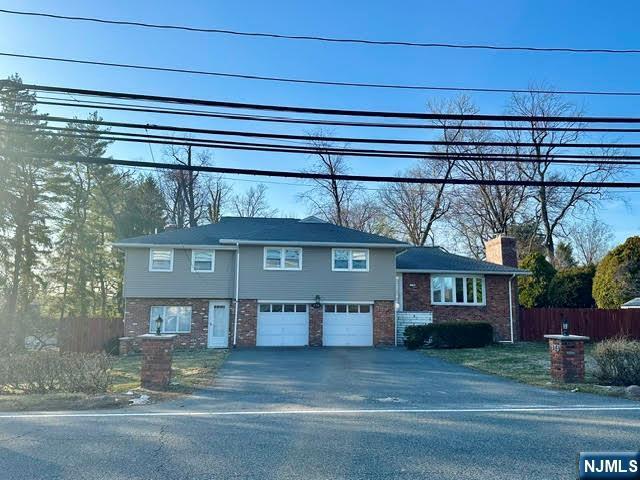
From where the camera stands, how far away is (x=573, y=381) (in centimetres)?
1192

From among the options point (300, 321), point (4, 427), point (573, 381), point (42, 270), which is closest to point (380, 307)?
point (300, 321)

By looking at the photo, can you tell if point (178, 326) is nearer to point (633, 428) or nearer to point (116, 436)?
point (116, 436)

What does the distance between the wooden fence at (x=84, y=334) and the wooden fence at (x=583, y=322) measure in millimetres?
19832

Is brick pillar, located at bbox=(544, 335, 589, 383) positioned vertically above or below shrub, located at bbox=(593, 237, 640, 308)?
below

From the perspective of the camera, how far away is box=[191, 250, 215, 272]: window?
22984 mm

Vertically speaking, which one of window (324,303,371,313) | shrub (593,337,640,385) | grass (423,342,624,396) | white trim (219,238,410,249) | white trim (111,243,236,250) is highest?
white trim (219,238,410,249)

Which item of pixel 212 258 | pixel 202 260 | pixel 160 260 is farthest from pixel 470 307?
pixel 160 260

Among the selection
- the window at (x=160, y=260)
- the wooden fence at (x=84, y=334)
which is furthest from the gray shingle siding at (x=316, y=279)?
the wooden fence at (x=84, y=334)

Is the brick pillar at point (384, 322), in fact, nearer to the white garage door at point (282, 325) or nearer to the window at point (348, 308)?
the window at point (348, 308)

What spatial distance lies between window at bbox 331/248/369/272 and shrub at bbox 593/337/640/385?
1239 centimetres

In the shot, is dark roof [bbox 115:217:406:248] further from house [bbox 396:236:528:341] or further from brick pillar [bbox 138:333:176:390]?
brick pillar [bbox 138:333:176:390]

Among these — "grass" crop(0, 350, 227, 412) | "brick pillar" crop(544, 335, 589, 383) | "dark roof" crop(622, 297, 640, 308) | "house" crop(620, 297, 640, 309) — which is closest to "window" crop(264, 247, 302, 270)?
"grass" crop(0, 350, 227, 412)

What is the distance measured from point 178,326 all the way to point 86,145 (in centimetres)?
1818

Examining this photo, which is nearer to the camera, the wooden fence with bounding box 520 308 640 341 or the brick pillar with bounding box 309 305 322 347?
the brick pillar with bounding box 309 305 322 347
